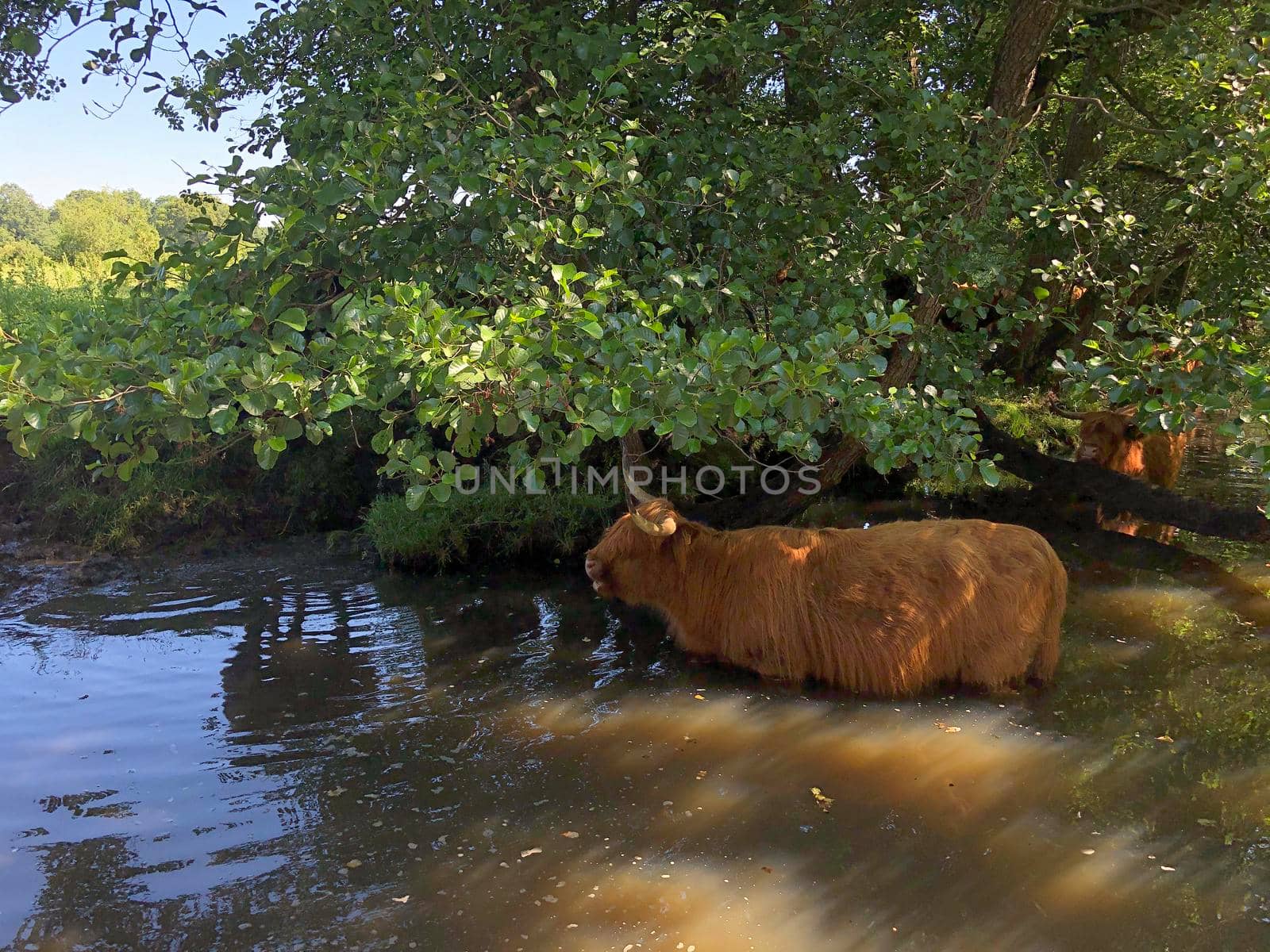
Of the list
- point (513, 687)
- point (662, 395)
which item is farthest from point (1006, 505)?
point (662, 395)

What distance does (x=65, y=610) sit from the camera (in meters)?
6.67

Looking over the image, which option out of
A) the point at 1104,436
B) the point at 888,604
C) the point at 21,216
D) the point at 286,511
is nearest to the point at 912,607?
the point at 888,604

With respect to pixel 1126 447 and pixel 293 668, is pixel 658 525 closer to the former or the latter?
pixel 293 668

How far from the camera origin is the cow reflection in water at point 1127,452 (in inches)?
337

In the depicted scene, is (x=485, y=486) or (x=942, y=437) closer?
(x=942, y=437)

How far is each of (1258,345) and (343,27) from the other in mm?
5517

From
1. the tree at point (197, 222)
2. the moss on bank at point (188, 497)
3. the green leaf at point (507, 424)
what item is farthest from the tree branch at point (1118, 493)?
the moss on bank at point (188, 497)

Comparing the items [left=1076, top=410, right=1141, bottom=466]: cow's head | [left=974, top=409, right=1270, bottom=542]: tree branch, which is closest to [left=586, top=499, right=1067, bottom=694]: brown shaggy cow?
[left=974, top=409, right=1270, bottom=542]: tree branch

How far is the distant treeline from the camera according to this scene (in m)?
7.52

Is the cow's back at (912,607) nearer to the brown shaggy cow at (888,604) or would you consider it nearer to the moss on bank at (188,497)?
the brown shaggy cow at (888,604)

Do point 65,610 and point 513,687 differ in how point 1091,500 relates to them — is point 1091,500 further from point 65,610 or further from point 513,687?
point 65,610

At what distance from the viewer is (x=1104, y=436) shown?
8.78 meters

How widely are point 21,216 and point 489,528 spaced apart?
33.8 meters

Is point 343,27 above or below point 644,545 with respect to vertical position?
above
